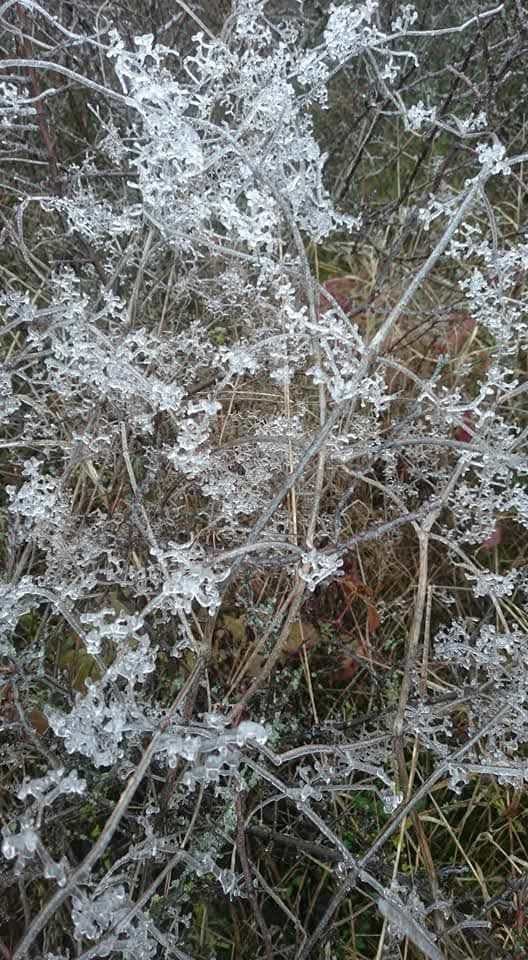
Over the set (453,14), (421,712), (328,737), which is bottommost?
(328,737)

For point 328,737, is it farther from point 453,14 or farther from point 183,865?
point 453,14

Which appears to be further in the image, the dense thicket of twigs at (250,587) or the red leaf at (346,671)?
the red leaf at (346,671)

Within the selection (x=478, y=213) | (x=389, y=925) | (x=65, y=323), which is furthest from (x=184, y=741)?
(x=478, y=213)

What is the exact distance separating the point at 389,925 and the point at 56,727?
1.70 feet

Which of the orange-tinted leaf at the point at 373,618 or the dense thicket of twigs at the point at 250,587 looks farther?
the orange-tinted leaf at the point at 373,618

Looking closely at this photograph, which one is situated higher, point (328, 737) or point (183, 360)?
point (183, 360)

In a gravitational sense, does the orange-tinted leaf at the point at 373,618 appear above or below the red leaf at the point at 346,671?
above

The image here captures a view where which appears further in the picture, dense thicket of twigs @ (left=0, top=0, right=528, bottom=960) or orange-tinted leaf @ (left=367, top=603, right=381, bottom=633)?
orange-tinted leaf @ (left=367, top=603, right=381, bottom=633)

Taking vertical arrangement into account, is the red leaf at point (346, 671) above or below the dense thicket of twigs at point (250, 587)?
below

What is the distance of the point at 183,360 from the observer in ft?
5.03

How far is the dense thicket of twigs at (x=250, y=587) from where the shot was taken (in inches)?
40.7

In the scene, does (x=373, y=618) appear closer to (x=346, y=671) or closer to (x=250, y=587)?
(x=346, y=671)

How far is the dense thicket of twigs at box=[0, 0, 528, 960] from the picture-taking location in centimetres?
103

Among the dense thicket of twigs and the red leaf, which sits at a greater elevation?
the dense thicket of twigs
